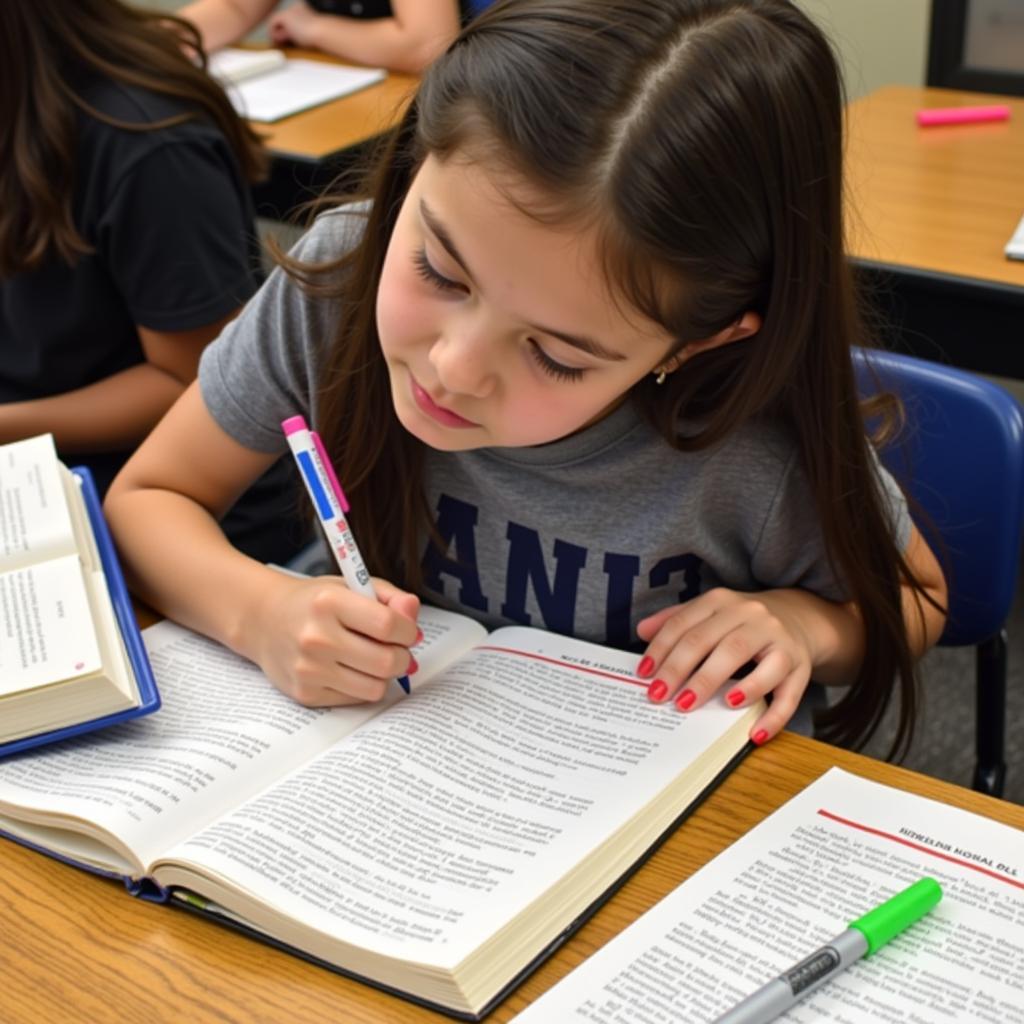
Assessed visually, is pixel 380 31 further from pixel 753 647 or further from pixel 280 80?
pixel 753 647

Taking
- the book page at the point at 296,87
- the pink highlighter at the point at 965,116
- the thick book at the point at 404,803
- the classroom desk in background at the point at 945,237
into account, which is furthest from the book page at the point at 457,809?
the book page at the point at 296,87

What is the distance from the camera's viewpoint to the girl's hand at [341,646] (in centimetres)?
85

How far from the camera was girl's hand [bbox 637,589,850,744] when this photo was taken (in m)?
0.84

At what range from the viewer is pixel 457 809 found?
74 centimetres

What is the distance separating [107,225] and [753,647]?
0.87m

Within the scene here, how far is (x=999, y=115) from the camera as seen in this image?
2.04 m

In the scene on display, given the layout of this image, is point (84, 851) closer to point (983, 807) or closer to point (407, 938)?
point (407, 938)

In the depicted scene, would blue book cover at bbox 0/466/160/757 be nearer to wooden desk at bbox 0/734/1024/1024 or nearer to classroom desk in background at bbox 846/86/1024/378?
wooden desk at bbox 0/734/1024/1024

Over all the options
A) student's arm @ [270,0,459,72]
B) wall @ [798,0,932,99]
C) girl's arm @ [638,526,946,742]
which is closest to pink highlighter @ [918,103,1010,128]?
wall @ [798,0,932,99]

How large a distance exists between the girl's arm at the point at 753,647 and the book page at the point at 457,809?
0.6 inches

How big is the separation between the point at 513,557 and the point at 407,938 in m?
0.44

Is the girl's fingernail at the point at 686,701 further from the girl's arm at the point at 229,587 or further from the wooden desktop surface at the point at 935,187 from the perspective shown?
the wooden desktop surface at the point at 935,187

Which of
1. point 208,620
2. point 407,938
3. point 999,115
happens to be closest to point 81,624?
point 208,620

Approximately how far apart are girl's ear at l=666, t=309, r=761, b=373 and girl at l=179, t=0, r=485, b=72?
1.69 m
